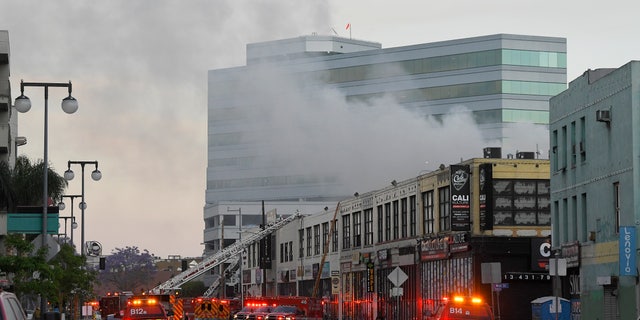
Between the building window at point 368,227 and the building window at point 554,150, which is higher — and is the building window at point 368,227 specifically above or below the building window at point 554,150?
below

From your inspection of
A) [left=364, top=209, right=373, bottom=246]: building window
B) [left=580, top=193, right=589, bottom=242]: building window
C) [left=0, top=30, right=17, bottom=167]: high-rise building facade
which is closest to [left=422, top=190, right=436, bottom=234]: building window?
[left=364, top=209, right=373, bottom=246]: building window

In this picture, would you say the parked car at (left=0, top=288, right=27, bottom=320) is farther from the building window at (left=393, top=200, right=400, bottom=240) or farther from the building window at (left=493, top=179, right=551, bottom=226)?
the building window at (left=393, top=200, right=400, bottom=240)

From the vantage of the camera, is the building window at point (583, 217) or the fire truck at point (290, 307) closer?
the building window at point (583, 217)

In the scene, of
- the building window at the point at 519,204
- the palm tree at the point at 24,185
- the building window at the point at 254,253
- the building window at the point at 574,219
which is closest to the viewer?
the building window at the point at 574,219

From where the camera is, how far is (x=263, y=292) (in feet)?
411

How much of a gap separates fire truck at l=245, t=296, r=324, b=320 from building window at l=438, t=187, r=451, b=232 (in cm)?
794

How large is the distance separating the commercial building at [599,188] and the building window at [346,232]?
3934 centimetres

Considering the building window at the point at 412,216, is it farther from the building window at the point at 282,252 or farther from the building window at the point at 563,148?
the building window at the point at 282,252

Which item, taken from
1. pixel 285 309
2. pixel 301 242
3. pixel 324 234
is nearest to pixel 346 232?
pixel 324 234

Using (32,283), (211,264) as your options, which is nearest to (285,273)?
(211,264)

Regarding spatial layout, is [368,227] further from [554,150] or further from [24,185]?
[554,150]

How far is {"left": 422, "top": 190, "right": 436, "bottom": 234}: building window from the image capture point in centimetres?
7475

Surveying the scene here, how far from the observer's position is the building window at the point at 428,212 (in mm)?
74750

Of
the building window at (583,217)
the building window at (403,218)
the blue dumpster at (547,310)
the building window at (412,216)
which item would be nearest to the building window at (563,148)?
the building window at (583,217)
